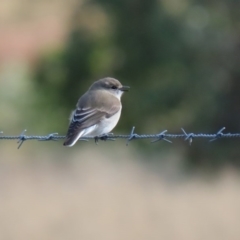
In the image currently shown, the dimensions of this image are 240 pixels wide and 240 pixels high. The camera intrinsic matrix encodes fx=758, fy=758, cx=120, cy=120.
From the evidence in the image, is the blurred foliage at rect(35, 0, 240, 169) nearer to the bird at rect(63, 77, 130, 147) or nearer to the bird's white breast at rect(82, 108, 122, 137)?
the bird at rect(63, 77, 130, 147)

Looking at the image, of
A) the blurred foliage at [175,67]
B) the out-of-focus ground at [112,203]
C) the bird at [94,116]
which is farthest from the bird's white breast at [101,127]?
the blurred foliage at [175,67]

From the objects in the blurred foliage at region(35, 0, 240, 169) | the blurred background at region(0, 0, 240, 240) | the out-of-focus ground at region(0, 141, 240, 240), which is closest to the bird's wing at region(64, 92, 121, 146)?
the out-of-focus ground at region(0, 141, 240, 240)

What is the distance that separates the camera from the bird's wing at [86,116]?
26.4ft

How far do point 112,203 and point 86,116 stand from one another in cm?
643

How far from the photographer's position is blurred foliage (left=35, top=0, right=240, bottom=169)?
15891 millimetres

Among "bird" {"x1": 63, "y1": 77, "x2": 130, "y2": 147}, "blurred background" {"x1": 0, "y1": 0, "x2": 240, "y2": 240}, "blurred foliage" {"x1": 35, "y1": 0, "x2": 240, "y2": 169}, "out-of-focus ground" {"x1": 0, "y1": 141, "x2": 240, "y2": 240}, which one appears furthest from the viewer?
"blurred foliage" {"x1": 35, "y1": 0, "x2": 240, "y2": 169}

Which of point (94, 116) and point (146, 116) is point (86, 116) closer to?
point (94, 116)

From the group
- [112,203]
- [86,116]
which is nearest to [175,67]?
[112,203]

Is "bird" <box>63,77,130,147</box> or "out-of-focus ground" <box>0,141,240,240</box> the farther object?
"out-of-focus ground" <box>0,141,240,240</box>


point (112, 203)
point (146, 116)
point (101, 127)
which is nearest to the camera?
point (101, 127)

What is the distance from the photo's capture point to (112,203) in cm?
1475

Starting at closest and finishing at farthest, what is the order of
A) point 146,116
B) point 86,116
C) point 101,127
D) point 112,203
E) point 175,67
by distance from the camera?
point 86,116 < point 101,127 < point 112,203 < point 146,116 < point 175,67

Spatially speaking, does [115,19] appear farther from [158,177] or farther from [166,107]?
[158,177]

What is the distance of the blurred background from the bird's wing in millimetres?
5246
